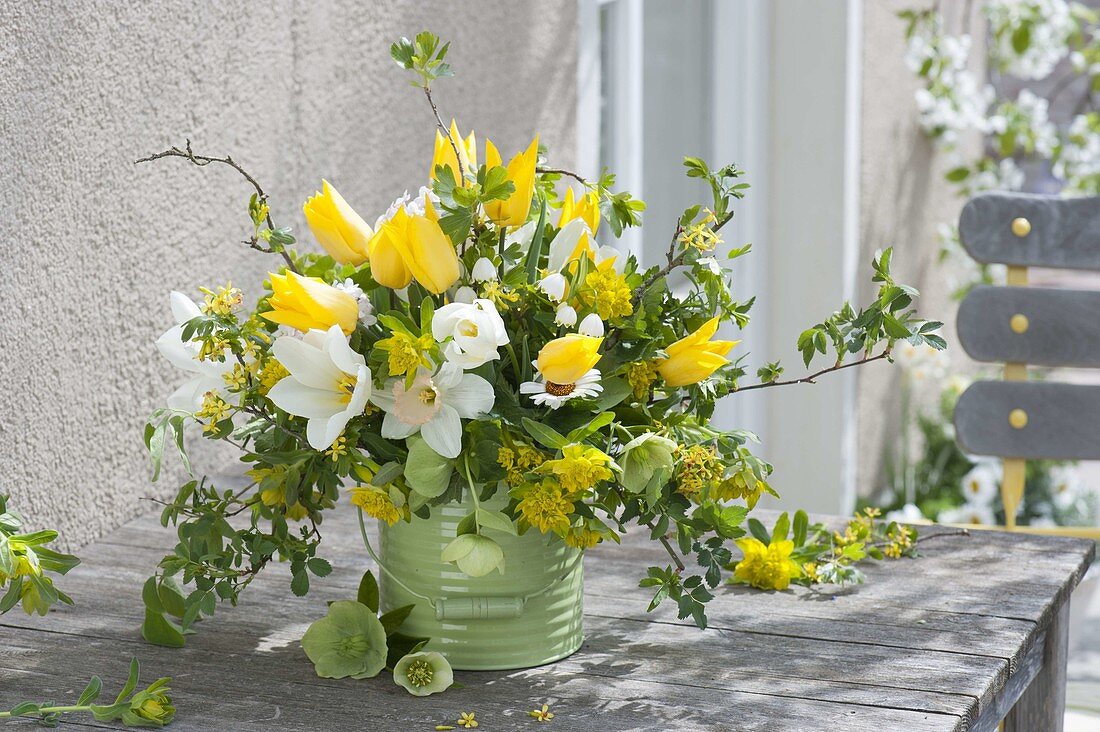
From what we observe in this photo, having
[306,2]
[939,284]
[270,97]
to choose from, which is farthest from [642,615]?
[939,284]

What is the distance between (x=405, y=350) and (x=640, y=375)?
0.62 feet

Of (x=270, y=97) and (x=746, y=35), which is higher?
(x=746, y=35)

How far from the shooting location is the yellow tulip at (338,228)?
94cm

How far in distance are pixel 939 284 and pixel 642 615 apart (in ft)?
11.5

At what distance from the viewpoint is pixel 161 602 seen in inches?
39.7

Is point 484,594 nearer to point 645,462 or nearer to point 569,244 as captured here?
point 645,462

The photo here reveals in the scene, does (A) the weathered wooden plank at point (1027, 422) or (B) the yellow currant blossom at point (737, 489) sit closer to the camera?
(B) the yellow currant blossom at point (737, 489)

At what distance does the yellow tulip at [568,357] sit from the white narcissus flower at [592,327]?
16mm

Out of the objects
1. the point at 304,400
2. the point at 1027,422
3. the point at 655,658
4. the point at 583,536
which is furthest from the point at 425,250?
the point at 1027,422

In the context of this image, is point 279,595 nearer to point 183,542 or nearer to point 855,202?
point 183,542

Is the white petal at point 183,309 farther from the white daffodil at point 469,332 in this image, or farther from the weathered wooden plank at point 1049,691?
the weathered wooden plank at point 1049,691

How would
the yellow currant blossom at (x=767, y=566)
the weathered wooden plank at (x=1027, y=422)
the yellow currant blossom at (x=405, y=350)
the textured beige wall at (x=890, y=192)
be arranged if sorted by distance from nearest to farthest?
the yellow currant blossom at (x=405, y=350)
the yellow currant blossom at (x=767, y=566)
the weathered wooden plank at (x=1027, y=422)
the textured beige wall at (x=890, y=192)

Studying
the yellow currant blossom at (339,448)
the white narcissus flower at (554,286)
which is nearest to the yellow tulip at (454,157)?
the white narcissus flower at (554,286)

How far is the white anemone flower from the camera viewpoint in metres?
0.86
